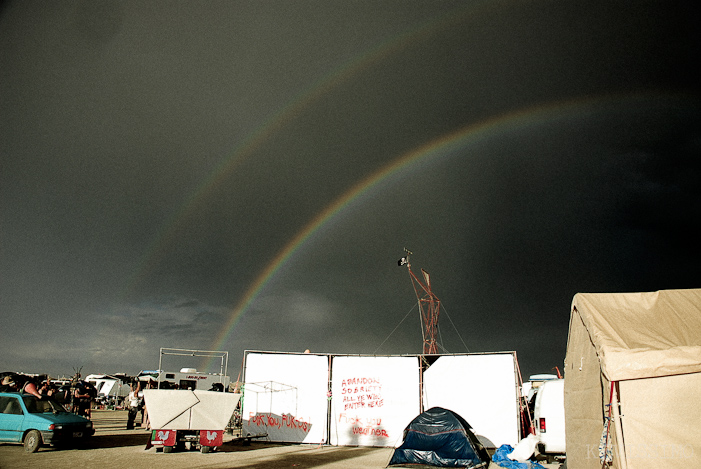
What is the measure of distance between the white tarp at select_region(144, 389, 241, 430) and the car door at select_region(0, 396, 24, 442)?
3.48 metres

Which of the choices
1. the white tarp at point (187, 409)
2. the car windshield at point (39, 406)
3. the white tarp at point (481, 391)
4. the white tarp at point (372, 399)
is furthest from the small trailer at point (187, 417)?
the white tarp at point (481, 391)

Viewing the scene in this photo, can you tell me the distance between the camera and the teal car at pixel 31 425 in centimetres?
1393

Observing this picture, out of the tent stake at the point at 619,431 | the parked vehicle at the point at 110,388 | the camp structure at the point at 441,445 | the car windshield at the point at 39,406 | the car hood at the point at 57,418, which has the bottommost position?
the parked vehicle at the point at 110,388

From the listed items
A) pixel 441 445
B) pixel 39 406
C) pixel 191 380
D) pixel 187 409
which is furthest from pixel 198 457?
pixel 191 380

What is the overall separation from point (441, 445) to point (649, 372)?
27.0 ft

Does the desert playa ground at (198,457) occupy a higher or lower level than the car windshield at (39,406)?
lower

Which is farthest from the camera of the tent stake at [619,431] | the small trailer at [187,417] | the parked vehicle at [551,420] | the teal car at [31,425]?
the small trailer at [187,417]

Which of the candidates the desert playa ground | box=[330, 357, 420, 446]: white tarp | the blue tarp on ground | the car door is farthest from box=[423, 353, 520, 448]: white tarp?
the car door

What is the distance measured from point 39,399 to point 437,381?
1324 centimetres

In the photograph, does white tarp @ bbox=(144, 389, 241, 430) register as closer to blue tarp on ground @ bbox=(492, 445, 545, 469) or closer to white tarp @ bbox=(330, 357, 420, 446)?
white tarp @ bbox=(330, 357, 420, 446)

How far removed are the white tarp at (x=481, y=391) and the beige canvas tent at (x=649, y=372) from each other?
9.54 m

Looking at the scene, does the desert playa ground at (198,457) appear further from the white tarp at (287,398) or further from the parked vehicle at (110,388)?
the parked vehicle at (110,388)

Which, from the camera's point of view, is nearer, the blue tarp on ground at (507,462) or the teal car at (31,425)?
the blue tarp on ground at (507,462)

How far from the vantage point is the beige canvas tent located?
635 cm
